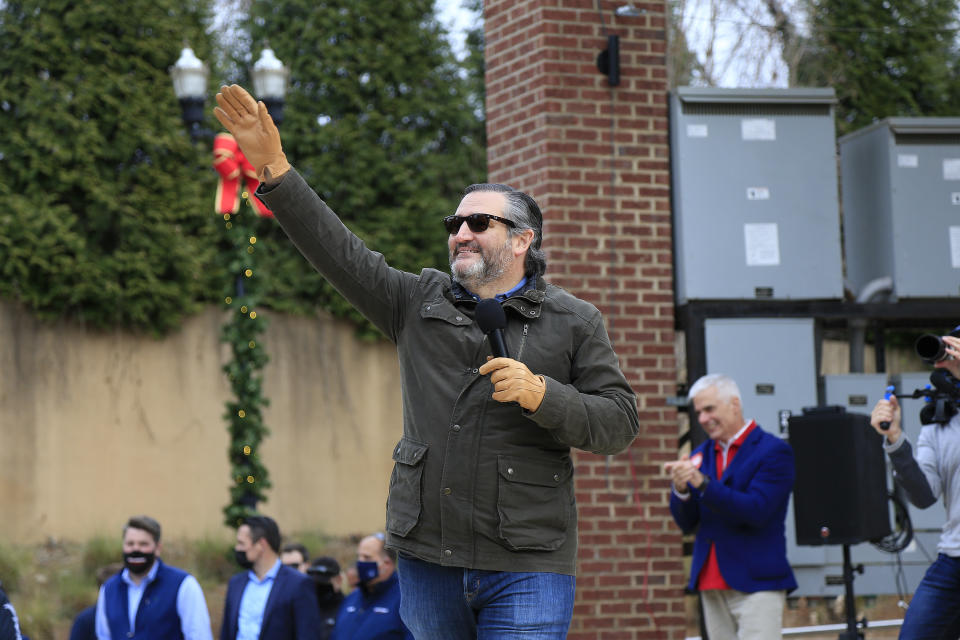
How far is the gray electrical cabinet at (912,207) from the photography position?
8352 mm

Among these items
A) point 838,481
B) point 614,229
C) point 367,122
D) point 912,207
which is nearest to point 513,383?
point 838,481

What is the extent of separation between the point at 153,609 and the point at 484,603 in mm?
4299

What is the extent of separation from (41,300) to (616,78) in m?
8.68

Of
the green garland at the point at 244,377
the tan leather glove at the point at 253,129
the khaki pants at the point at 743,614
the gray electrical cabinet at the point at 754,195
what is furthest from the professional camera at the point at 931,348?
the green garland at the point at 244,377

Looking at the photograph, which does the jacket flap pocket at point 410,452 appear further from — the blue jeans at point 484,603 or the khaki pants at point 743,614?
the khaki pants at point 743,614

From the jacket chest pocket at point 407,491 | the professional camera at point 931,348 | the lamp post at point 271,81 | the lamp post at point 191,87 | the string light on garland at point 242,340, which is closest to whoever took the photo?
the jacket chest pocket at point 407,491

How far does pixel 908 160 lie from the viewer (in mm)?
8453

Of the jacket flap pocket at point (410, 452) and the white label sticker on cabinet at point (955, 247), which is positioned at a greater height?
the white label sticker on cabinet at point (955, 247)

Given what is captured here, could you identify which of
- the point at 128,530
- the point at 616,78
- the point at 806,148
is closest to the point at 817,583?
the point at 806,148

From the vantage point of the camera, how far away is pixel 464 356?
347 centimetres

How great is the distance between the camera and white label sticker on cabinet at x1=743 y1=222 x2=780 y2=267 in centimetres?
812

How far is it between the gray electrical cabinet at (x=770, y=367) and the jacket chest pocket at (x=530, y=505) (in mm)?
4667

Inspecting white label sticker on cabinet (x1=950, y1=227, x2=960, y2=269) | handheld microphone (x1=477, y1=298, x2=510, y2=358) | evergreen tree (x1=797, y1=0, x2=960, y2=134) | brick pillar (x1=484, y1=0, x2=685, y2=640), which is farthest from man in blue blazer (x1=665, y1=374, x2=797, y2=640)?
evergreen tree (x1=797, y1=0, x2=960, y2=134)

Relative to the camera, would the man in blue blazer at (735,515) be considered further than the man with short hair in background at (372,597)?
No
